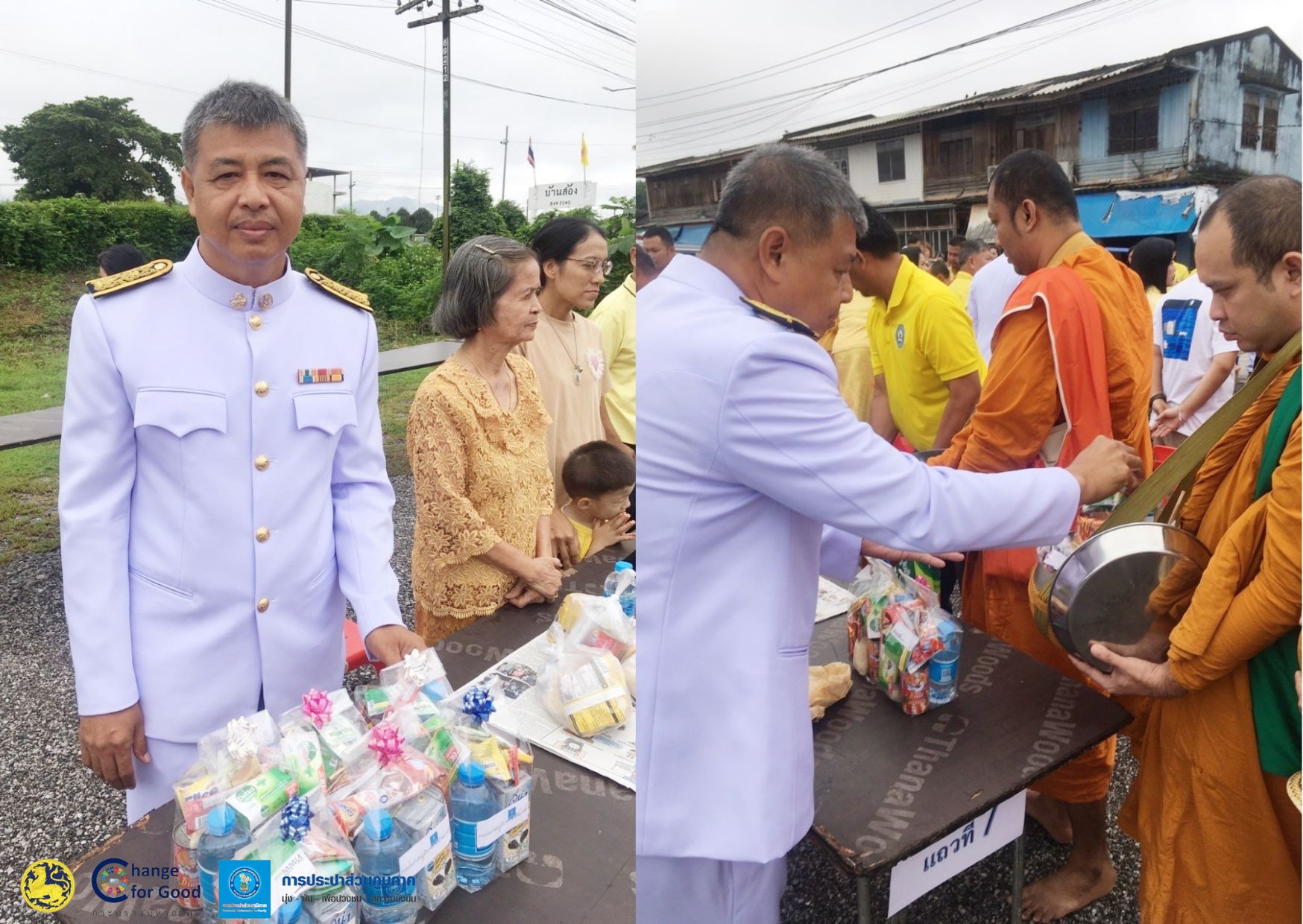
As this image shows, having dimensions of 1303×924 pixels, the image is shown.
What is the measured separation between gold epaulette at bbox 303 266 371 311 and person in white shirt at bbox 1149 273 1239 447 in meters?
2.67

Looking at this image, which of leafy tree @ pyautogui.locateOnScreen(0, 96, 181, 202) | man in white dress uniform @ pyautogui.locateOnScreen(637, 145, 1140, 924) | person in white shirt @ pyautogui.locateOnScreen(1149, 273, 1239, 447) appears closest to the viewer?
man in white dress uniform @ pyautogui.locateOnScreen(637, 145, 1140, 924)

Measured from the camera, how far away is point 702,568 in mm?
949

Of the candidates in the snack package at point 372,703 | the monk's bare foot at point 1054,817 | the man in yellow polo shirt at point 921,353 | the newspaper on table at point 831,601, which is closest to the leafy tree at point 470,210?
the man in yellow polo shirt at point 921,353

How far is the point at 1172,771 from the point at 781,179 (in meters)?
1.21

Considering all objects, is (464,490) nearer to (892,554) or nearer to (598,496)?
(598,496)

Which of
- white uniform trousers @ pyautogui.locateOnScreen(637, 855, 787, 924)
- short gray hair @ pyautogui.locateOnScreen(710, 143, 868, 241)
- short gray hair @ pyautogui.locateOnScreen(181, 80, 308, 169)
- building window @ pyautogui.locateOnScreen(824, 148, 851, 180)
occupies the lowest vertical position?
white uniform trousers @ pyautogui.locateOnScreen(637, 855, 787, 924)

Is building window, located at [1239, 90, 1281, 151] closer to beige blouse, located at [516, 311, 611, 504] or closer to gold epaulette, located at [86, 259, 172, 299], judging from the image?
gold epaulette, located at [86, 259, 172, 299]

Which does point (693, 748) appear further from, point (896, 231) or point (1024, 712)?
point (896, 231)

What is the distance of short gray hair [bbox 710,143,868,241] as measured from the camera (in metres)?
0.93

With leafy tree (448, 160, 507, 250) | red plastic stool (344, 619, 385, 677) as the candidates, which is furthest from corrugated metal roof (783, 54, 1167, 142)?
red plastic stool (344, 619, 385, 677)

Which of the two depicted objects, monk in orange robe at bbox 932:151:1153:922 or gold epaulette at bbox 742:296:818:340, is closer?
gold epaulette at bbox 742:296:818:340

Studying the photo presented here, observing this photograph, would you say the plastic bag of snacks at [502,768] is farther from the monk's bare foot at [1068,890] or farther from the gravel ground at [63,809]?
the monk's bare foot at [1068,890]

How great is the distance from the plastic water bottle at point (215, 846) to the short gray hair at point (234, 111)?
952 millimetres

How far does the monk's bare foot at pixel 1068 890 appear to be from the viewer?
211 cm
